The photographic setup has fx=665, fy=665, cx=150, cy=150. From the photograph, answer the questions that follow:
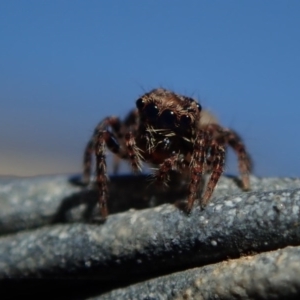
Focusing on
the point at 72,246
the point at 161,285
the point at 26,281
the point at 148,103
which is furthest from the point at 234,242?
the point at 148,103

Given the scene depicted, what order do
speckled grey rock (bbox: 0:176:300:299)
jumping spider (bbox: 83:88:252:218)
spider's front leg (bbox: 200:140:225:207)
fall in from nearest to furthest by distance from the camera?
speckled grey rock (bbox: 0:176:300:299) < spider's front leg (bbox: 200:140:225:207) < jumping spider (bbox: 83:88:252:218)

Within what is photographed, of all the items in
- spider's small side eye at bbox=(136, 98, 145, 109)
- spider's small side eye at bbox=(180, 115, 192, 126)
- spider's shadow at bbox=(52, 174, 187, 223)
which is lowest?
spider's shadow at bbox=(52, 174, 187, 223)

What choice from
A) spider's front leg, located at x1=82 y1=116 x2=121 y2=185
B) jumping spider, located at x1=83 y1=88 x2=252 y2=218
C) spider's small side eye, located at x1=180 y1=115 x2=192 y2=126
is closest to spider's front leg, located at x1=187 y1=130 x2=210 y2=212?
jumping spider, located at x1=83 y1=88 x2=252 y2=218

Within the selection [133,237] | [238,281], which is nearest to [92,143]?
[133,237]

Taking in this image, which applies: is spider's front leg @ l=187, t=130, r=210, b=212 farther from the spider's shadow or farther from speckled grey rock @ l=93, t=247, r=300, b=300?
speckled grey rock @ l=93, t=247, r=300, b=300

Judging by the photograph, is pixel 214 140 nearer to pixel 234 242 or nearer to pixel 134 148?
pixel 134 148

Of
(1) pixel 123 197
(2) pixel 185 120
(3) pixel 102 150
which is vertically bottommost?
(1) pixel 123 197

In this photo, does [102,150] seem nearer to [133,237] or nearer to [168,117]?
[168,117]
